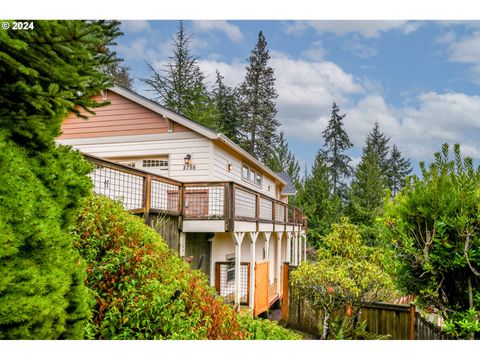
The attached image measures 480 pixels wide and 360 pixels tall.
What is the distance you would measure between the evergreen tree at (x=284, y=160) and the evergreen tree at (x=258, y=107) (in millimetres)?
390

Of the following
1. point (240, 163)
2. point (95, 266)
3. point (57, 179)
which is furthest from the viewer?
point (240, 163)

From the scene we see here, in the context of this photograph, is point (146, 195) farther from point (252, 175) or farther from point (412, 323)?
point (252, 175)

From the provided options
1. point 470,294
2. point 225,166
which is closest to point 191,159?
point 225,166

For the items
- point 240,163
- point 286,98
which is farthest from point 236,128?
point 286,98

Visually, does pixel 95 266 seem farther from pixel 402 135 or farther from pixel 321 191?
pixel 321 191

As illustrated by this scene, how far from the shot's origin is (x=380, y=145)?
5.89 meters

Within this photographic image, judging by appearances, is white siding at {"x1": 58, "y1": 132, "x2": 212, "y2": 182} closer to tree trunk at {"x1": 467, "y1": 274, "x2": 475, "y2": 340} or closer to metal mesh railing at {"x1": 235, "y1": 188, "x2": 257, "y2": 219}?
metal mesh railing at {"x1": 235, "y1": 188, "x2": 257, "y2": 219}

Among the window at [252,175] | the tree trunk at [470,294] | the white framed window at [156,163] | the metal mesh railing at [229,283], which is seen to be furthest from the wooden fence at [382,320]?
the window at [252,175]

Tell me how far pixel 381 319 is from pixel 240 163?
7295 millimetres

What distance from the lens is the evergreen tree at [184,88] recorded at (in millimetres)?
10781

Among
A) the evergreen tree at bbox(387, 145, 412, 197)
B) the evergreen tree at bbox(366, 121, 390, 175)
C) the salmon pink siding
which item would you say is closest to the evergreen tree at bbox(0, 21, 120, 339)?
the evergreen tree at bbox(387, 145, 412, 197)

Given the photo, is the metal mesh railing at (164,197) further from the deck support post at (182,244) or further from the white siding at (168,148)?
the white siding at (168,148)

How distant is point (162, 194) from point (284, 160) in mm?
9172
